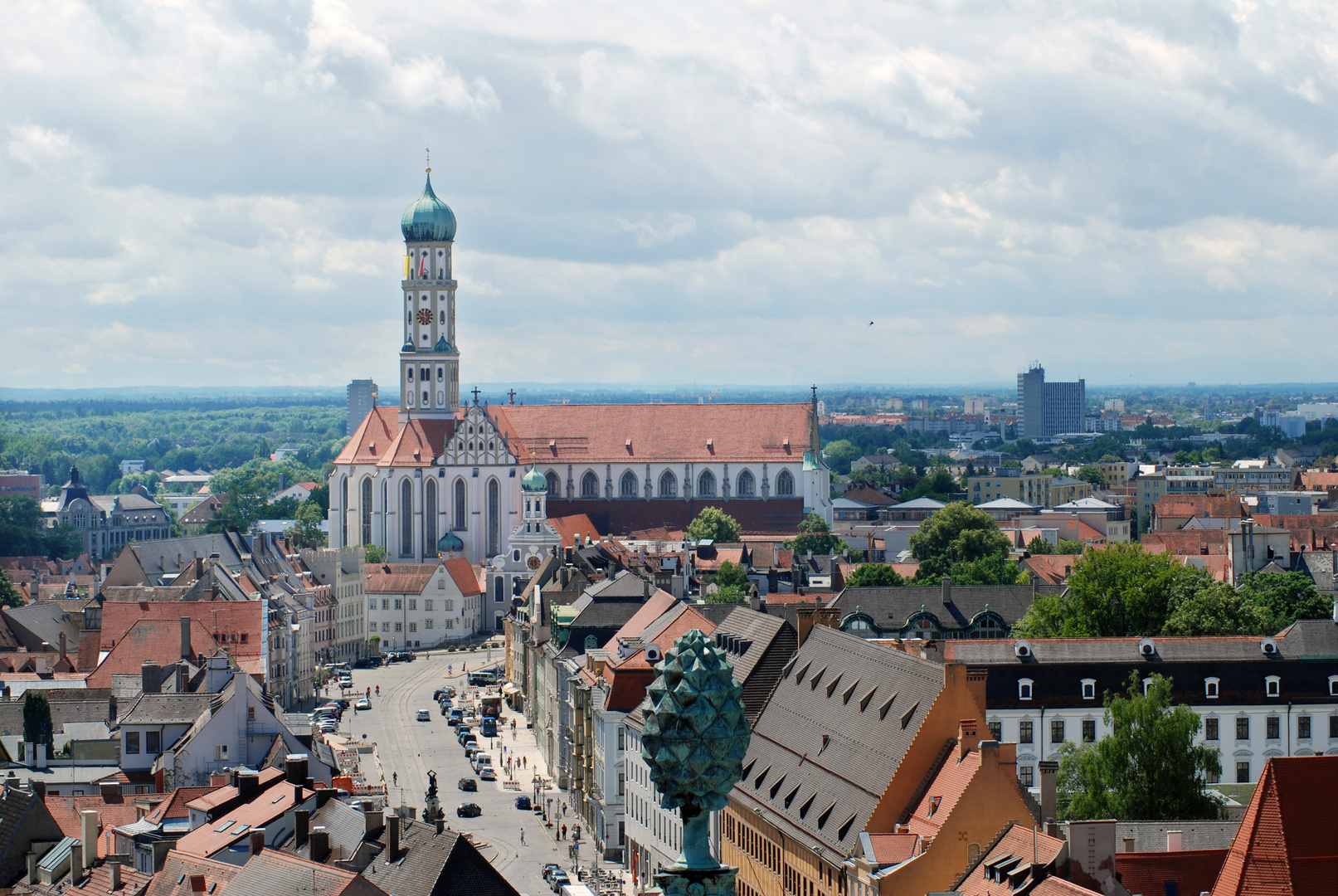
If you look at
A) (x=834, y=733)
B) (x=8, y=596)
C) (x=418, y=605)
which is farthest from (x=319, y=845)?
(x=418, y=605)

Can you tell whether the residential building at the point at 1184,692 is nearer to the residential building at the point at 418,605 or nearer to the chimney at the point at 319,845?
the chimney at the point at 319,845

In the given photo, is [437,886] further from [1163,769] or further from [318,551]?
[318,551]

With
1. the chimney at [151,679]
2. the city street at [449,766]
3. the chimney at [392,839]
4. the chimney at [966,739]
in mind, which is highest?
the chimney at [966,739]

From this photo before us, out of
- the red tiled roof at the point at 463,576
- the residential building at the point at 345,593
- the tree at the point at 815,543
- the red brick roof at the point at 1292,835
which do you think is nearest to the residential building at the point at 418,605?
the red tiled roof at the point at 463,576

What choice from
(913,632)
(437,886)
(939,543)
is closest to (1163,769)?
(437,886)

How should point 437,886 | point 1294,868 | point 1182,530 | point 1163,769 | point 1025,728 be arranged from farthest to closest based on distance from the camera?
point 1182,530 → point 1025,728 → point 1163,769 → point 437,886 → point 1294,868

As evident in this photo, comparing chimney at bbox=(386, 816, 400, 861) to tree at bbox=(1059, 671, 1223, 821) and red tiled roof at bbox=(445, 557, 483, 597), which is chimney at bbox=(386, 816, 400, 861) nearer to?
tree at bbox=(1059, 671, 1223, 821)
